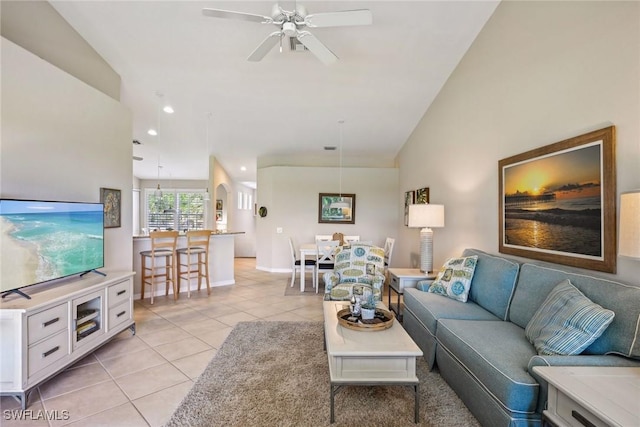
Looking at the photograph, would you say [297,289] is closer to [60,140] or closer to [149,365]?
[149,365]

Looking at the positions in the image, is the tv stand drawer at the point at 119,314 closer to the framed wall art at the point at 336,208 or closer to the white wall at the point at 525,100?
the white wall at the point at 525,100

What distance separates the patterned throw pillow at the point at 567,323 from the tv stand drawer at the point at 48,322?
11.0 ft

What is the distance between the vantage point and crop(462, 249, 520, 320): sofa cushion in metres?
2.45

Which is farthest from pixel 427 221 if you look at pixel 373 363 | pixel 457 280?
pixel 373 363

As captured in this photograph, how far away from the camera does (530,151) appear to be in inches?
103

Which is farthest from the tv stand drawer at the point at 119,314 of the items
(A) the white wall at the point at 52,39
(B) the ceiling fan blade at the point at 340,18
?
(B) the ceiling fan blade at the point at 340,18

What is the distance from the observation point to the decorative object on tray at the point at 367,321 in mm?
2168

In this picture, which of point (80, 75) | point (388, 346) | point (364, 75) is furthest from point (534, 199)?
point (80, 75)

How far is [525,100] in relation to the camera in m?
2.68

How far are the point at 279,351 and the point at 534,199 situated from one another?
2.80 m

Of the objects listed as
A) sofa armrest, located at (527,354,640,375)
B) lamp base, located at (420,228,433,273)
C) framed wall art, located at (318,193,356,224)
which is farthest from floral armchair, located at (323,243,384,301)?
framed wall art, located at (318,193,356,224)

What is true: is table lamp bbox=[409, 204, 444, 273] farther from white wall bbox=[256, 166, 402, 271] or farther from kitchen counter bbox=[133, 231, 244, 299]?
kitchen counter bbox=[133, 231, 244, 299]

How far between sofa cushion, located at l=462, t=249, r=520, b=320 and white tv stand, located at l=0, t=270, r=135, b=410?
3.58m

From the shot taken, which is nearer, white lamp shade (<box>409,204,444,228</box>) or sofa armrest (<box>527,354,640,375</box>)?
sofa armrest (<box>527,354,640,375</box>)
